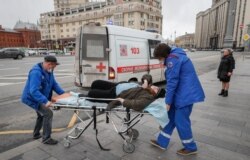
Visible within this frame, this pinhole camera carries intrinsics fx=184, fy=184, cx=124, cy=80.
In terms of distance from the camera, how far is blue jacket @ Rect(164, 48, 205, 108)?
2.88 m

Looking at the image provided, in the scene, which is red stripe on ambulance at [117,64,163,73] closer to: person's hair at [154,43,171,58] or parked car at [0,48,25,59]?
person's hair at [154,43,171,58]

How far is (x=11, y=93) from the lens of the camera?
746 cm

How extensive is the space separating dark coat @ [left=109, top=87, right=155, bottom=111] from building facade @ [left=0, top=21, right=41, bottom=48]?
108212 millimetres

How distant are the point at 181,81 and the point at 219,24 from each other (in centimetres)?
13288

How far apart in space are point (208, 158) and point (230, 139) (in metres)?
1.00


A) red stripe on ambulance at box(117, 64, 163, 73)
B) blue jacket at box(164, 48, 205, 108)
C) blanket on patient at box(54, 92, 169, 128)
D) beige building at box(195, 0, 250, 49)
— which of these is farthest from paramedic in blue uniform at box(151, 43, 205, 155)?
beige building at box(195, 0, 250, 49)

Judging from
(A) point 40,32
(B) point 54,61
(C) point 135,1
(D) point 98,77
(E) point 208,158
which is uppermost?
(C) point 135,1

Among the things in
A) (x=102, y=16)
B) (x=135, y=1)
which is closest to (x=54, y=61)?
(x=135, y=1)

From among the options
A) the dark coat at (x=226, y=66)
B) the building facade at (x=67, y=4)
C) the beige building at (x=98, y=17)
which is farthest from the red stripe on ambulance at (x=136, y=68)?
the building facade at (x=67, y=4)

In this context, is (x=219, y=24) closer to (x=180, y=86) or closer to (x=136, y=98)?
(x=180, y=86)

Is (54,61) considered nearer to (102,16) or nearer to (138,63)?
(138,63)

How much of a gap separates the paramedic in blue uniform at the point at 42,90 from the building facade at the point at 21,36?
10723 cm

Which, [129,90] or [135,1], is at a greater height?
[135,1]

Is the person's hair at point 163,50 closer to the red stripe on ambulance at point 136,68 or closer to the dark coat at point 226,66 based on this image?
the red stripe on ambulance at point 136,68
